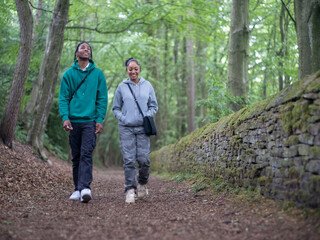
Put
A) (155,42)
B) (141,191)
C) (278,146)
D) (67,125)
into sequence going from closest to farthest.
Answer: (278,146), (67,125), (141,191), (155,42)

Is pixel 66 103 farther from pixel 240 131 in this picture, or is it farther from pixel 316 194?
pixel 316 194

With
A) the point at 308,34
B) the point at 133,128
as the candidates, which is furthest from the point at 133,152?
the point at 308,34

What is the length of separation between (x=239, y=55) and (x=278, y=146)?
4811 millimetres

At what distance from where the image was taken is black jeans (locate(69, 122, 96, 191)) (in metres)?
5.01

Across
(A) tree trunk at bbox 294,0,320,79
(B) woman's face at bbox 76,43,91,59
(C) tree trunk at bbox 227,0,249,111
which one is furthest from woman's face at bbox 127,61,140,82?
(C) tree trunk at bbox 227,0,249,111

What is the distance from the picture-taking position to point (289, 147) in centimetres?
362

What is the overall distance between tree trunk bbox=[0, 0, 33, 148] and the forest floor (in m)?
2.19

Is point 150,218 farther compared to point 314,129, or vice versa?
point 150,218

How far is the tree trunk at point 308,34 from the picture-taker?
492 centimetres

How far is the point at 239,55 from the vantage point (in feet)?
27.0

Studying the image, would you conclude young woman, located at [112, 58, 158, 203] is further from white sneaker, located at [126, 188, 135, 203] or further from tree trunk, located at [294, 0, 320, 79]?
tree trunk, located at [294, 0, 320, 79]

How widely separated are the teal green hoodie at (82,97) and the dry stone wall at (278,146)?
7.74ft

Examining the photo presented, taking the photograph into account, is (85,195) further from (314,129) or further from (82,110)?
(314,129)

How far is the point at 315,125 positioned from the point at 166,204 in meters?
2.71
